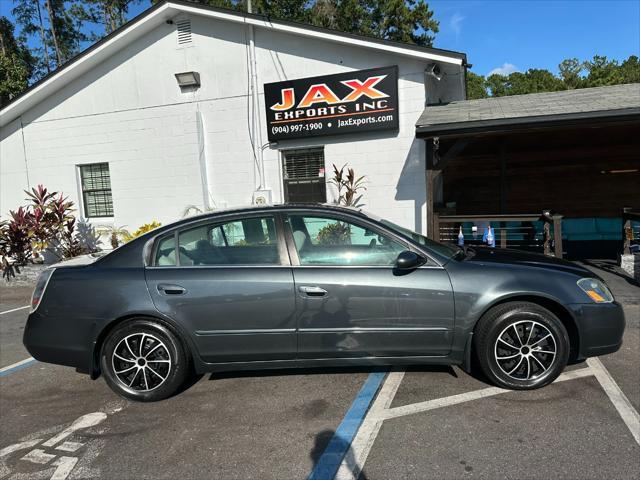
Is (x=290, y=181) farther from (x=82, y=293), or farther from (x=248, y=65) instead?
(x=82, y=293)

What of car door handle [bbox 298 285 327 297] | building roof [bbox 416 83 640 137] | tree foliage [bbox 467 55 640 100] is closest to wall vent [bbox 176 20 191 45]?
building roof [bbox 416 83 640 137]

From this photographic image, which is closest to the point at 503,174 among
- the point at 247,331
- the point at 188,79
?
the point at 188,79

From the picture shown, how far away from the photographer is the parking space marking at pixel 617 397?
113 inches

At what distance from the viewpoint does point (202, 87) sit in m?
9.96

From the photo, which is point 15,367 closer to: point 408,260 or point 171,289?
point 171,289

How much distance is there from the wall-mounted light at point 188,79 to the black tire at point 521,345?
870cm

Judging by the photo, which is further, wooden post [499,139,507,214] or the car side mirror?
wooden post [499,139,507,214]

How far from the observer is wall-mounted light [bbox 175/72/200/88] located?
976 cm

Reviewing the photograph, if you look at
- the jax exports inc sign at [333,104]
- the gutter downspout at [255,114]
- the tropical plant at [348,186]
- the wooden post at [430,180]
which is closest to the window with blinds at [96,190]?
the gutter downspout at [255,114]

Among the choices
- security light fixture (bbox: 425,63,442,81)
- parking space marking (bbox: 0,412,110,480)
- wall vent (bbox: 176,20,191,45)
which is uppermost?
wall vent (bbox: 176,20,191,45)

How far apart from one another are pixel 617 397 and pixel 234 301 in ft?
9.67

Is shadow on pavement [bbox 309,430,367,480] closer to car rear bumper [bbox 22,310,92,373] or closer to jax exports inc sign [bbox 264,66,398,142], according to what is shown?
car rear bumper [bbox 22,310,92,373]

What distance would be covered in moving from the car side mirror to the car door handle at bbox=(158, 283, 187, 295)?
1.66 metres

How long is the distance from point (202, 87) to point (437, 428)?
9124 mm
